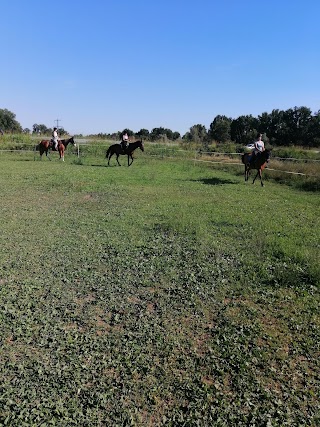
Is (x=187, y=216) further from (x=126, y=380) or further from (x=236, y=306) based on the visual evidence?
(x=126, y=380)

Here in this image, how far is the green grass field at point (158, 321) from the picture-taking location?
9.85 ft

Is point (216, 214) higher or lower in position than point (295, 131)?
lower

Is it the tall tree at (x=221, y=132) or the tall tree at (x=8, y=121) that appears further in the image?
the tall tree at (x=8, y=121)

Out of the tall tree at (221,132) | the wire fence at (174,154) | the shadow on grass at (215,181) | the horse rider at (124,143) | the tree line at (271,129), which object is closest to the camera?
the shadow on grass at (215,181)

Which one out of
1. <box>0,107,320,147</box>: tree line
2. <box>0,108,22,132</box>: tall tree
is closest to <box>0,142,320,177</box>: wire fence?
<box>0,107,320,147</box>: tree line

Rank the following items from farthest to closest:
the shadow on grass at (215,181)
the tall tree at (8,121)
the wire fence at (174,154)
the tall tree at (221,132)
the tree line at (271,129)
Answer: the tall tree at (8,121), the tall tree at (221,132), the tree line at (271,129), the wire fence at (174,154), the shadow on grass at (215,181)

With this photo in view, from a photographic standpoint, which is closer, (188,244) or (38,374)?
(38,374)

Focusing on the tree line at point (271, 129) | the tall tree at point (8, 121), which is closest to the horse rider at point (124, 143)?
the tree line at point (271, 129)

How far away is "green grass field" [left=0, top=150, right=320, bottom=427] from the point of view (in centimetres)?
300

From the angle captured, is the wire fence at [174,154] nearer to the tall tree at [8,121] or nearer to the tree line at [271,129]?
the tree line at [271,129]

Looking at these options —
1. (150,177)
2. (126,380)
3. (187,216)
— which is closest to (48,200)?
(187,216)

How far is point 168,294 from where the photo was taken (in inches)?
200

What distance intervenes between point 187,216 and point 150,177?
8.15 metres

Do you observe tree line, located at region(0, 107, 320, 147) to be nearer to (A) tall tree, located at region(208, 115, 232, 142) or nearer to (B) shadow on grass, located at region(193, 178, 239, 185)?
(A) tall tree, located at region(208, 115, 232, 142)
